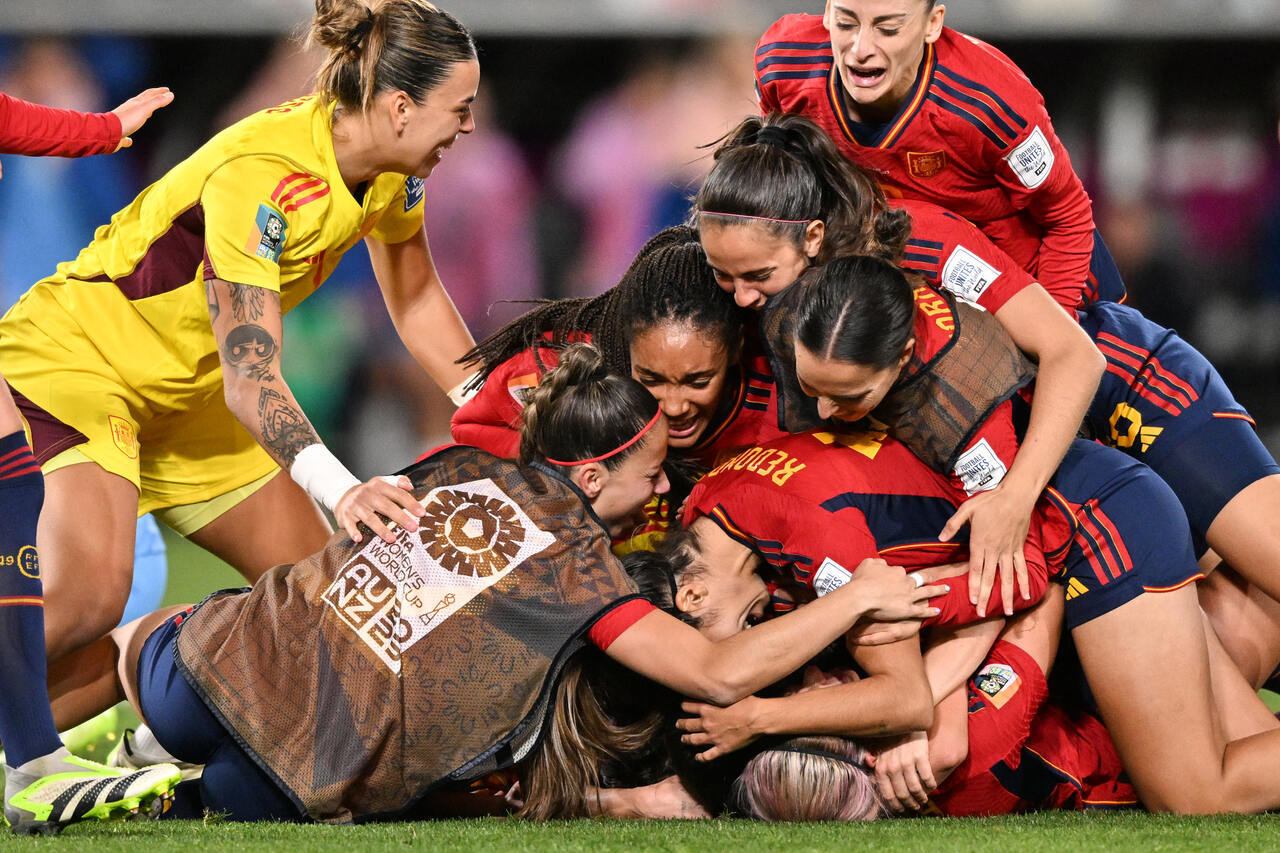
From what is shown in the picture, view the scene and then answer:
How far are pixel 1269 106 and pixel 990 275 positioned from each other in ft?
19.6

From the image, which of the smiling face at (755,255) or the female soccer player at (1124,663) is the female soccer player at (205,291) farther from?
the female soccer player at (1124,663)

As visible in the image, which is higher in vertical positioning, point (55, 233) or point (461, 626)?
point (55, 233)

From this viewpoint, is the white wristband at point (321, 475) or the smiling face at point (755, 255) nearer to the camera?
the white wristband at point (321, 475)

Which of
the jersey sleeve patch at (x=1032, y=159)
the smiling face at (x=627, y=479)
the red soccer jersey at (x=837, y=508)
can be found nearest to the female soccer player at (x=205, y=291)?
the smiling face at (x=627, y=479)

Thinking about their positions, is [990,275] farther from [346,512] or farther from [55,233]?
[55,233]

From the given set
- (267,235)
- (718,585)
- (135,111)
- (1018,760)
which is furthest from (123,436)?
(1018,760)

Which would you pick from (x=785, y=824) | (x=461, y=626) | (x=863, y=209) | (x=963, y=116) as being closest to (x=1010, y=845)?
(x=785, y=824)

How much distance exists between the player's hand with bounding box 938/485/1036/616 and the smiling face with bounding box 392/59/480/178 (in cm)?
162

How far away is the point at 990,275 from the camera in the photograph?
3268 mm

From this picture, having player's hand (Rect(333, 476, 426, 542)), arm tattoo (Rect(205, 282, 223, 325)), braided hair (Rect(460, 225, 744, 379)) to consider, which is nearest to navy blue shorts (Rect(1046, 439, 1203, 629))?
braided hair (Rect(460, 225, 744, 379))

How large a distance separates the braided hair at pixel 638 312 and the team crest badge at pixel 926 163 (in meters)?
0.60

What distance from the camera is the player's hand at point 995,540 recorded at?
305 centimetres

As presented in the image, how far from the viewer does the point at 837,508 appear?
2984 mm

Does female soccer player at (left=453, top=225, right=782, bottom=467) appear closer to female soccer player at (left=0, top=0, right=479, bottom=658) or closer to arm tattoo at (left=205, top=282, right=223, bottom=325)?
female soccer player at (left=0, top=0, right=479, bottom=658)
